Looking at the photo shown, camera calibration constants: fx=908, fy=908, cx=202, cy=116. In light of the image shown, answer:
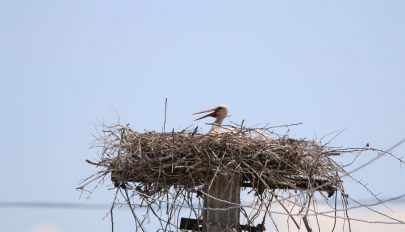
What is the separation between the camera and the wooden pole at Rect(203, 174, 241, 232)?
286 inches

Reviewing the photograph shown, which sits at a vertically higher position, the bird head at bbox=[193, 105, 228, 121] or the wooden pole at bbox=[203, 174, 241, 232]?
the bird head at bbox=[193, 105, 228, 121]

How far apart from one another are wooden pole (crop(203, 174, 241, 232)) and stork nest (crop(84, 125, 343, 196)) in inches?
3.1

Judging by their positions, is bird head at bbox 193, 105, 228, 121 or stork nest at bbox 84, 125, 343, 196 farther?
bird head at bbox 193, 105, 228, 121

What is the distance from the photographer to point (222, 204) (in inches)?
289

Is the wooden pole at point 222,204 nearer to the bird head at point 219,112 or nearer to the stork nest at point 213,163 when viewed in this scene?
the stork nest at point 213,163

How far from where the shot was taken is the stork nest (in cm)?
738

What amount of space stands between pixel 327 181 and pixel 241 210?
78 centimetres

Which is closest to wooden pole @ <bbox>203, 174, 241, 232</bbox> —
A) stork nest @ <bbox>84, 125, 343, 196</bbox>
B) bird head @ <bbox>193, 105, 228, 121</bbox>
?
stork nest @ <bbox>84, 125, 343, 196</bbox>

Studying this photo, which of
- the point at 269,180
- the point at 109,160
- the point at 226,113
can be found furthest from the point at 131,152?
the point at 226,113

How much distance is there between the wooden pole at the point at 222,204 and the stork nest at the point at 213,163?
0.08 metres

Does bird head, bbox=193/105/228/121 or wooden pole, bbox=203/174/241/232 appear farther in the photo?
bird head, bbox=193/105/228/121

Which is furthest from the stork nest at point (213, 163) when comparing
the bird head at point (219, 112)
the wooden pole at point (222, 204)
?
the bird head at point (219, 112)

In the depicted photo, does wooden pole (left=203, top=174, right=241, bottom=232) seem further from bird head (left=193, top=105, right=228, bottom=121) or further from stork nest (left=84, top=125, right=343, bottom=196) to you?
bird head (left=193, top=105, right=228, bottom=121)

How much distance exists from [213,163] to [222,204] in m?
0.34
